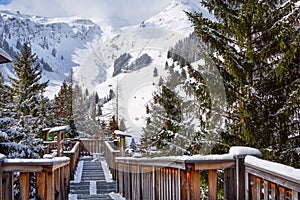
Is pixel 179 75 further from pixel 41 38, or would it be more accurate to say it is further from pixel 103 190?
pixel 41 38

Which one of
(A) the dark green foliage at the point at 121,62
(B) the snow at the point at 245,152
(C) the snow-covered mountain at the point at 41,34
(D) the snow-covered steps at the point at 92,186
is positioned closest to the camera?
(B) the snow at the point at 245,152

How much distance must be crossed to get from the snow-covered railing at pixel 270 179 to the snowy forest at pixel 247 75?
428 cm

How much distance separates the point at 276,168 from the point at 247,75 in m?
5.37

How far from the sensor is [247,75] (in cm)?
702

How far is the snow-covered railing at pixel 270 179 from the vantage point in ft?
5.53

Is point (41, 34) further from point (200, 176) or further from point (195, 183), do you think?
point (195, 183)

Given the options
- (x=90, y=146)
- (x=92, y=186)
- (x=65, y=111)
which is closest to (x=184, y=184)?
(x=92, y=186)

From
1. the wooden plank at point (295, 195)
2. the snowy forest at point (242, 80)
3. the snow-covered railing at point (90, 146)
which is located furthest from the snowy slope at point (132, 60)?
the snow-covered railing at point (90, 146)

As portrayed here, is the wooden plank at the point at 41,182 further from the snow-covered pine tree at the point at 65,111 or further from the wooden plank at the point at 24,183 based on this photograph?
the snow-covered pine tree at the point at 65,111

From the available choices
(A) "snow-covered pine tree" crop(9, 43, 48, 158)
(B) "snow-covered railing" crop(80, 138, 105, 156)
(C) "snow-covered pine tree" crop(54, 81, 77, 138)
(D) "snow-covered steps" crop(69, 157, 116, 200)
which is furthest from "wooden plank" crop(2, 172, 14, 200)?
(C) "snow-covered pine tree" crop(54, 81, 77, 138)

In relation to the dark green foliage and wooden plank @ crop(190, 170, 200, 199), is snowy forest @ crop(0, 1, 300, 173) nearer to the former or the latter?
the dark green foliage

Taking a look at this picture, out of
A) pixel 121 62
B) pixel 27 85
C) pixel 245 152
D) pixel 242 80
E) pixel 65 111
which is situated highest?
pixel 27 85

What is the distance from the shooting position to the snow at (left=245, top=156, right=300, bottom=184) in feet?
5.49

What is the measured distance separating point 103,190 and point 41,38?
118790mm
